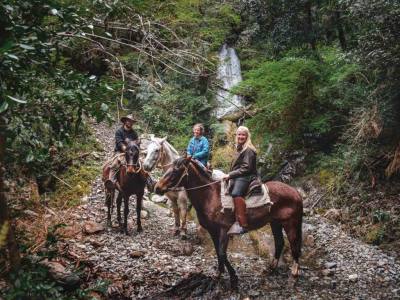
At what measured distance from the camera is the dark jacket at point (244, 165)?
6383mm

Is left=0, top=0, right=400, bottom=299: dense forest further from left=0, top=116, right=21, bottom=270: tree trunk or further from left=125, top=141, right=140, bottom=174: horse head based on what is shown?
left=125, top=141, right=140, bottom=174: horse head

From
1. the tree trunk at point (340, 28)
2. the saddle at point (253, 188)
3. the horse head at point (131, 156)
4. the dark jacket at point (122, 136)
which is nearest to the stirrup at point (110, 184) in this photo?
the dark jacket at point (122, 136)

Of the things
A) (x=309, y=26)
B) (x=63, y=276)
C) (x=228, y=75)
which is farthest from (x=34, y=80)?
→ (x=228, y=75)

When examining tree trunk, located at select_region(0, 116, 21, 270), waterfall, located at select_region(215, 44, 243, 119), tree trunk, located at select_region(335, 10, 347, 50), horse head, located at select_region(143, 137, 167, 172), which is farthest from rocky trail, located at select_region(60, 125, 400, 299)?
waterfall, located at select_region(215, 44, 243, 119)

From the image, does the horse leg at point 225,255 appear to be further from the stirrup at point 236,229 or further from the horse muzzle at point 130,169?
the horse muzzle at point 130,169

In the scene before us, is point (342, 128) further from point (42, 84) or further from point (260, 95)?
point (42, 84)

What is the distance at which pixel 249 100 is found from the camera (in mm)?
16406

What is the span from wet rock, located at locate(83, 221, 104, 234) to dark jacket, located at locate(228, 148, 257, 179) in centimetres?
403

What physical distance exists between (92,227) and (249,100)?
9851 mm

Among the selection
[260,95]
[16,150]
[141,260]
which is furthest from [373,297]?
[260,95]

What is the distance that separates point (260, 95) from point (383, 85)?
13.6ft

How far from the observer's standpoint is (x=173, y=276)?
701cm

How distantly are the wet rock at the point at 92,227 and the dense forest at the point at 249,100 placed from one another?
1.44 meters

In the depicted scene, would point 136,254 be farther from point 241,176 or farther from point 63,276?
point 241,176
